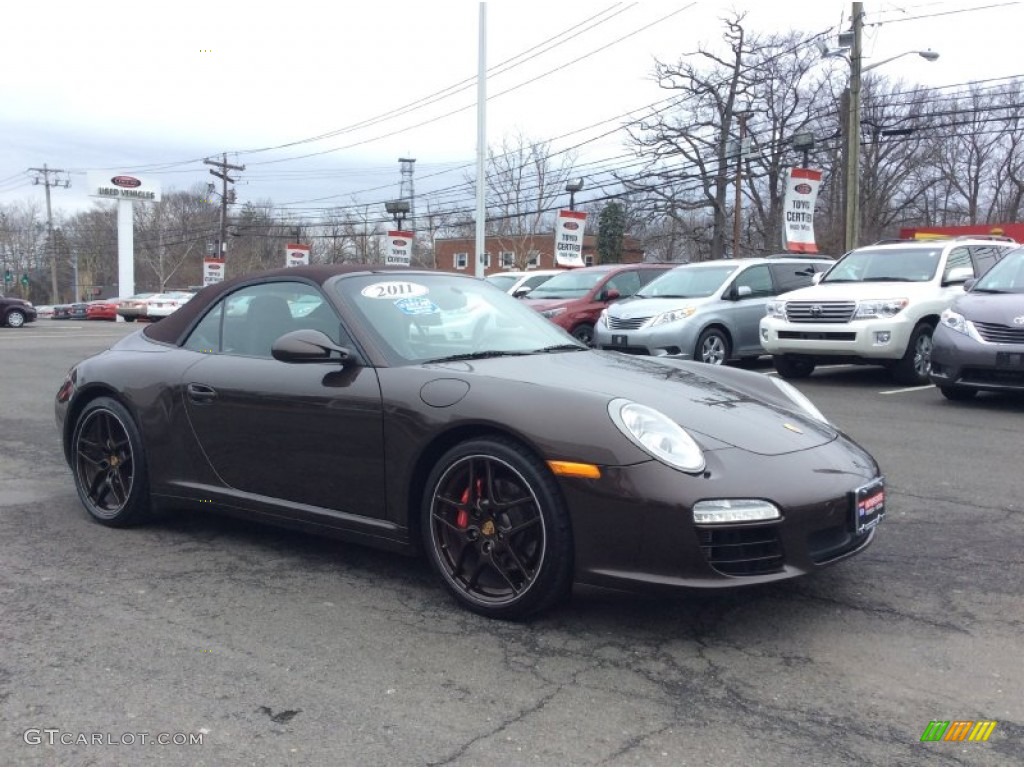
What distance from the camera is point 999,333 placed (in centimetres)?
864

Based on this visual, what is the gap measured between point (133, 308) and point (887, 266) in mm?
36010

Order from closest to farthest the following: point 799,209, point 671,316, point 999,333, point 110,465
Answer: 1. point 110,465
2. point 999,333
3. point 671,316
4. point 799,209

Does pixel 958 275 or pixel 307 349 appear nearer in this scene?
pixel 307 349

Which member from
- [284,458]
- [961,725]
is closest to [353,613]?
[284,458]

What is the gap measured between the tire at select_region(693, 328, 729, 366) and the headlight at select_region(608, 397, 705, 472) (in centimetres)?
906

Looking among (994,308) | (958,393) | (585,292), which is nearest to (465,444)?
(994,308)

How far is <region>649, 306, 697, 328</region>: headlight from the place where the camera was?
12.4 meters

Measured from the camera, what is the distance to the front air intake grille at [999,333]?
27.9 feet

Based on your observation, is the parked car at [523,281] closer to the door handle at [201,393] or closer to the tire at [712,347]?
the tire at [712,347]

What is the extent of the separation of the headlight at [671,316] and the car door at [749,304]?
2.29 ft

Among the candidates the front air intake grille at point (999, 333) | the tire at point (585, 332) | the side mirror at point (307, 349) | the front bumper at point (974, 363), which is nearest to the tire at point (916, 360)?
the front bumper at point (974, 363)

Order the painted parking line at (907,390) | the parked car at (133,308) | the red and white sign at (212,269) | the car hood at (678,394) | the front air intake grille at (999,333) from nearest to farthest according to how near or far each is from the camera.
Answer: the car hood at (678,394), the front air intake grille at (999,333), the painted parking line at (907,390), the parked car at (133,308), the red and white sign at (212,269)

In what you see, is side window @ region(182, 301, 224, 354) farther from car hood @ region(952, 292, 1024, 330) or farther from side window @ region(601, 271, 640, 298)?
side window @ region(601, 271, 640, 298)

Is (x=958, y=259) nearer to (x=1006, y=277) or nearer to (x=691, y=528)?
(x=1006, y=277)
